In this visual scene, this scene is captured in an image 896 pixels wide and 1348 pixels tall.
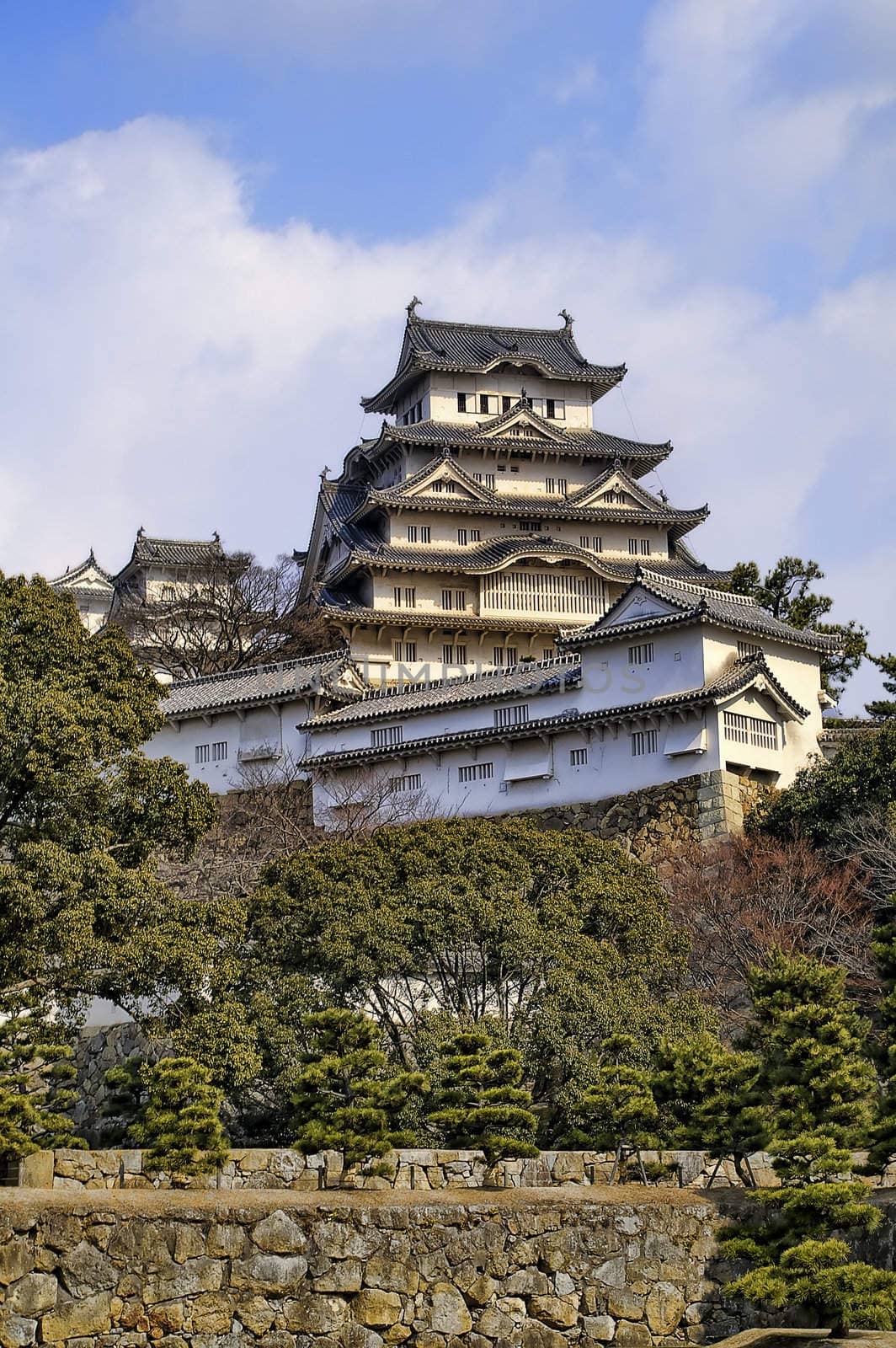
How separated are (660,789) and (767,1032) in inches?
742

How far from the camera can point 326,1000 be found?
24.3 meters

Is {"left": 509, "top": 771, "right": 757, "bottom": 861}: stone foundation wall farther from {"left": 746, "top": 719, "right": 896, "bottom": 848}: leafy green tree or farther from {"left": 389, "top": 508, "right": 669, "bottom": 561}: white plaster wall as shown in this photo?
{"left": 389, "top": 508, "right": 669, "bottom": 561}: white plaster wall

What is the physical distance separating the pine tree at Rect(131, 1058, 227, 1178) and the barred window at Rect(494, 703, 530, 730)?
21.0m

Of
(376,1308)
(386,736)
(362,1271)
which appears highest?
(386,736)

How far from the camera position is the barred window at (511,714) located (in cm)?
4112

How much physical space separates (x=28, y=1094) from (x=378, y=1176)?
18.9ft

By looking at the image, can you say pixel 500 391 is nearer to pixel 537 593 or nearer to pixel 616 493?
pixel 616 493

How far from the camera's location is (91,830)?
22516 mm

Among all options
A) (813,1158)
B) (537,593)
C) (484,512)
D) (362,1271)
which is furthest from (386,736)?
(362,1271)


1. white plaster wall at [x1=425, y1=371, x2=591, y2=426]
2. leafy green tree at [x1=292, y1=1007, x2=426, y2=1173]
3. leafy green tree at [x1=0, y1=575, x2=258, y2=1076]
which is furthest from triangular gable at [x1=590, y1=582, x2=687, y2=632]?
leafy green tree at [x1=292, y1=1007, x2=426, y2=1173]

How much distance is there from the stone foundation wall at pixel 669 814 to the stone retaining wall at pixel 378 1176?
16.0 meters

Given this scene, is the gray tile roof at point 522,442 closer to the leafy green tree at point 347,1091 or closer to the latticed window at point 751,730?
the latticed window at point 751,730

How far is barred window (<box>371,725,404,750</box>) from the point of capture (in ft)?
139

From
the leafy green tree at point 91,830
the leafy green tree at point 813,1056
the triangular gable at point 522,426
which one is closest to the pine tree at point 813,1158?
the leafy green tree at point 813,1056
